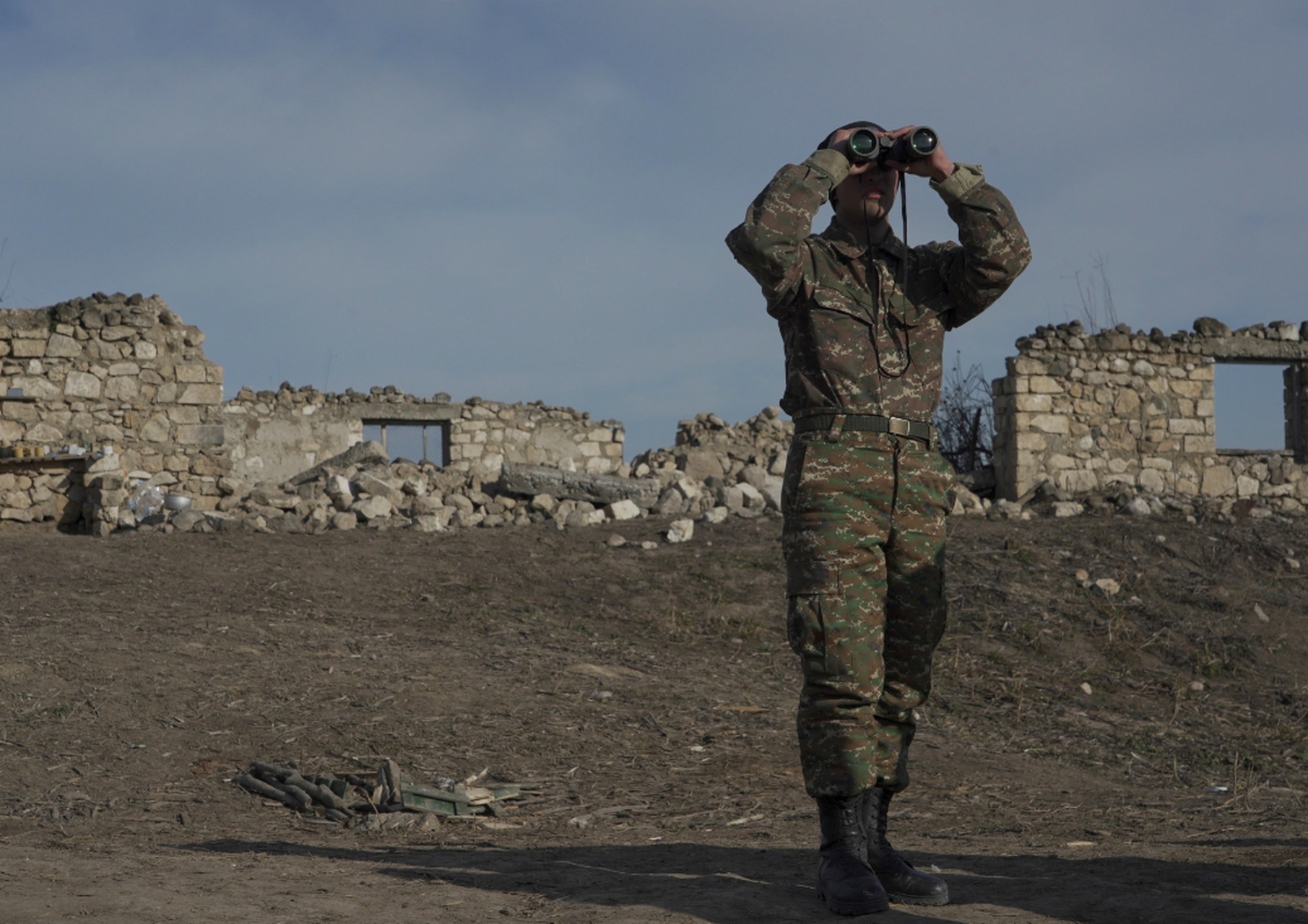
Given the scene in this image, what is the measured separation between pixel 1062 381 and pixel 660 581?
584 cm

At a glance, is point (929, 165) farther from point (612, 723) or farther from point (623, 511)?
point (623, 511)

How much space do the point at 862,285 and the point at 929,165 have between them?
1.18 ft

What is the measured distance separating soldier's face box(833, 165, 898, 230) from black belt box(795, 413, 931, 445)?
0.58 meters

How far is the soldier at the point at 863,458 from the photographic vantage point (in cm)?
315

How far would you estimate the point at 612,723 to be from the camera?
20.5 feet

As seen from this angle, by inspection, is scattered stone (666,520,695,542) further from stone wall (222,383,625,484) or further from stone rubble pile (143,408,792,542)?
stone wall (222,383,625,484)

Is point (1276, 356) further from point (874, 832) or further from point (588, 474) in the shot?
point (874, 832)

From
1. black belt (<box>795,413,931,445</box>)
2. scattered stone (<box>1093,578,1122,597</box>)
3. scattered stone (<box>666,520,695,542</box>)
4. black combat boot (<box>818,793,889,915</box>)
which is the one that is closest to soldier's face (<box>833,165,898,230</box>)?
black belt (<box>795,413,931,445</box>)

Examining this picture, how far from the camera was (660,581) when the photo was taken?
9281mm

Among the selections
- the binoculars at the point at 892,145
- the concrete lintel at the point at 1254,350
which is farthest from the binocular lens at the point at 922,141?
the concrete lintel at the point at 1254,350

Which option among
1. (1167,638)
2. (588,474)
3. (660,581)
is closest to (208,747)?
(660,581)

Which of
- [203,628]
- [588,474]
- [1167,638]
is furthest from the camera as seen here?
A: [588,474]

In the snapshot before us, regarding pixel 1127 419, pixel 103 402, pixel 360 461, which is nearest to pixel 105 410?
pixel 103 402

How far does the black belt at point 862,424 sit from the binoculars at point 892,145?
0.68 m
